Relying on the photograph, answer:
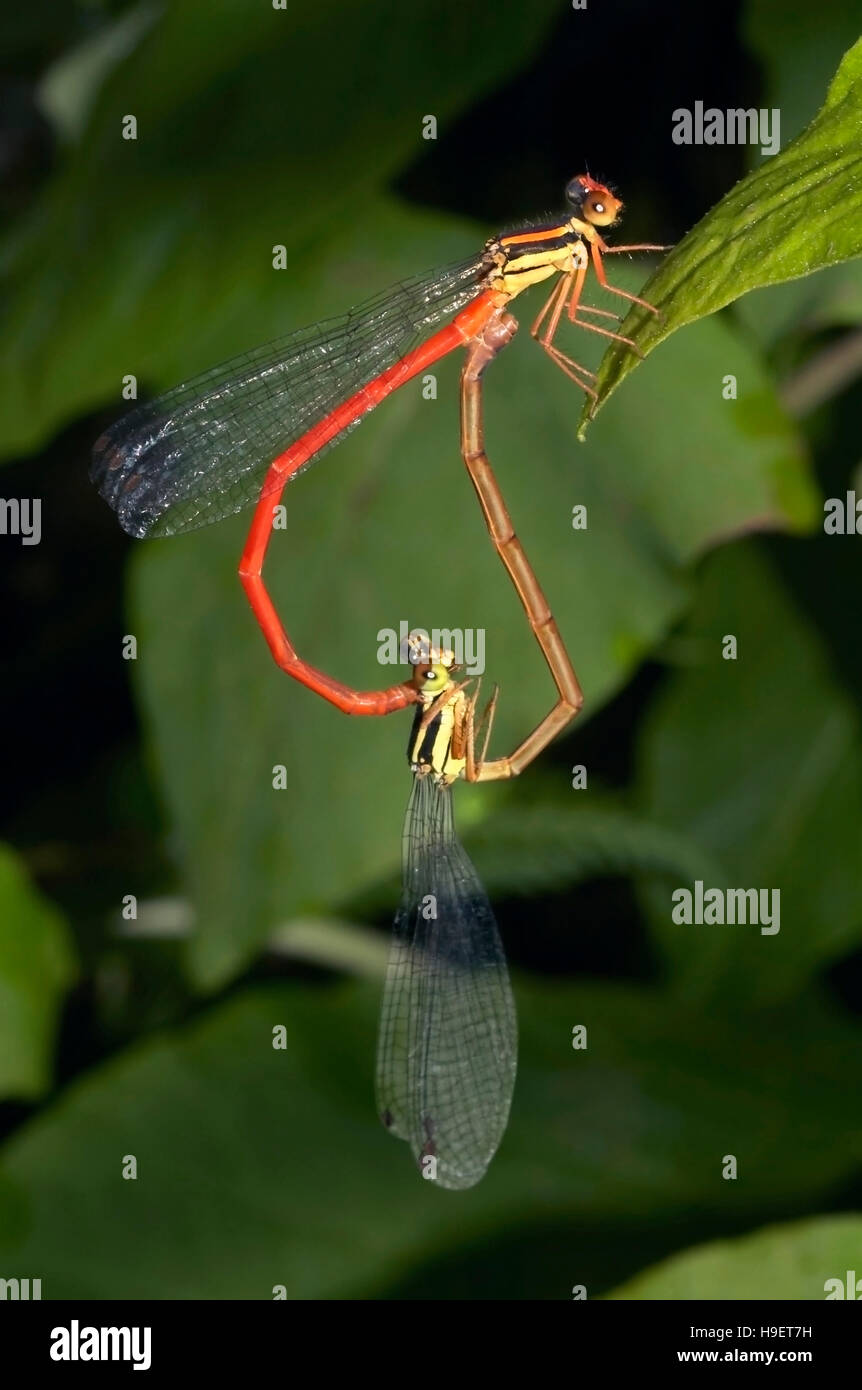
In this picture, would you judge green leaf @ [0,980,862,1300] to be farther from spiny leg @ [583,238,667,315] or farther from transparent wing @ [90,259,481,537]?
spiny leg @ [583,238,667,315]

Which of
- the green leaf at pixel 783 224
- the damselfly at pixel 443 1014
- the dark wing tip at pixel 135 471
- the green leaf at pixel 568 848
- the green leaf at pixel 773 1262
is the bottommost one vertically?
the green leaf at pixel 773 1262

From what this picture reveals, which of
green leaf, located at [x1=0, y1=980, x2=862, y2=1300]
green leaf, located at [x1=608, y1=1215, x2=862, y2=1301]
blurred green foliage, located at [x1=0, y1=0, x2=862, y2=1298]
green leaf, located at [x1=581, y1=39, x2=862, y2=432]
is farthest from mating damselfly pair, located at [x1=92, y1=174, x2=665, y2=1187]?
green leaf, located at [x1=581, y1=39, x2=862, y2=432]

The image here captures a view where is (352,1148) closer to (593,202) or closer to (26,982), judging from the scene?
(26,982)

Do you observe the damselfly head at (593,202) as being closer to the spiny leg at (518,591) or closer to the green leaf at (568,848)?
the spiny leg at (518,591)

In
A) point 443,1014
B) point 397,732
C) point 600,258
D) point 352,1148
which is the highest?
point 600,258

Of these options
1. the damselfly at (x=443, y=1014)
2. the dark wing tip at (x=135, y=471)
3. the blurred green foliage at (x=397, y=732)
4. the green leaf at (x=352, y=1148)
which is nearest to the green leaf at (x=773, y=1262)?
the blurred green foliage at (x=397, y=732)

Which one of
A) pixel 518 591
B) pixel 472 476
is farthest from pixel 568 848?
pixel 472 476
